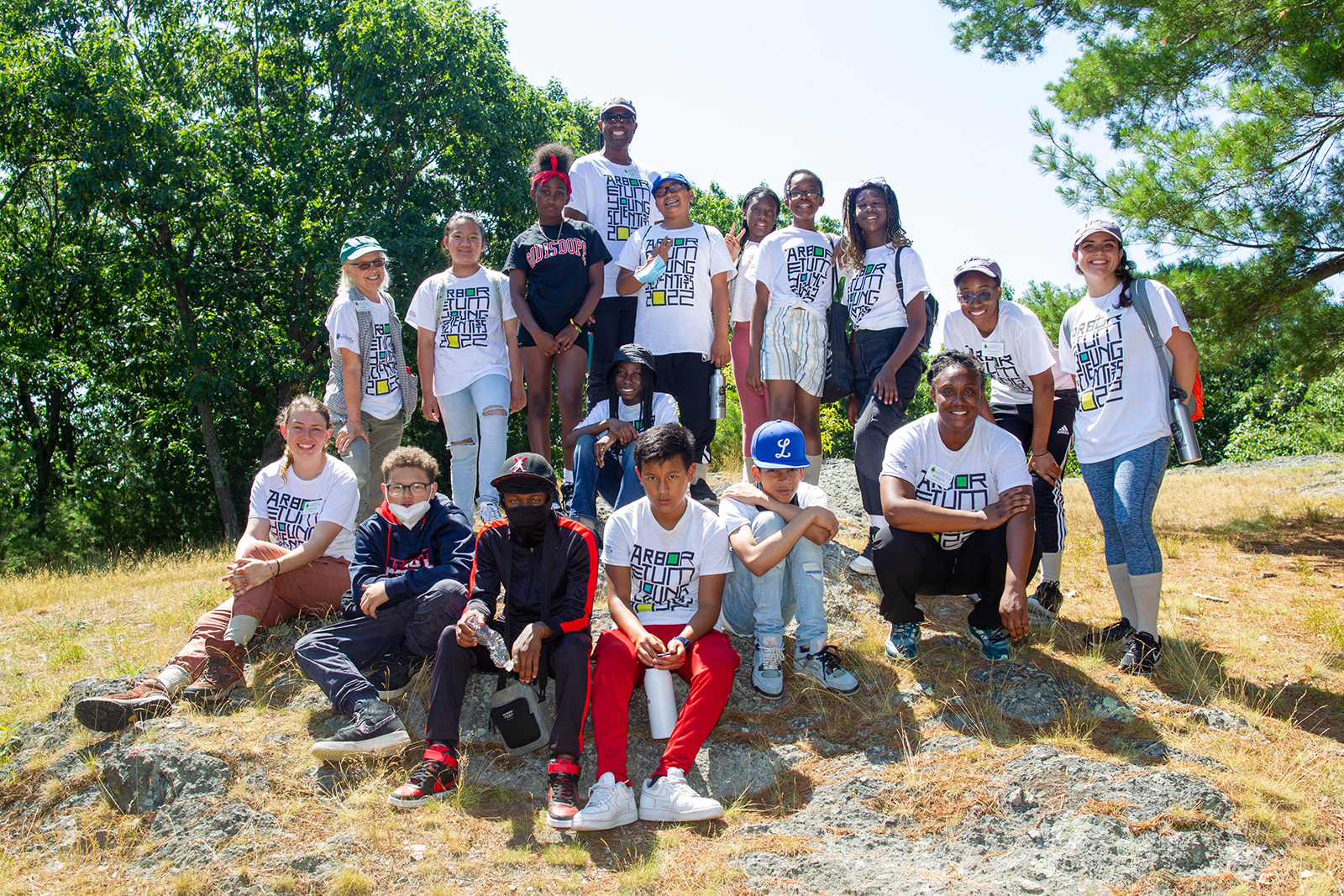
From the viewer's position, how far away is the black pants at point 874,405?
534 centimetres

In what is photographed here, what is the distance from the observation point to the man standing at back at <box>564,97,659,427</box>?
6223 mm

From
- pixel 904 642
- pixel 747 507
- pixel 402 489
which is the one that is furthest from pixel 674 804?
pixel 402 489

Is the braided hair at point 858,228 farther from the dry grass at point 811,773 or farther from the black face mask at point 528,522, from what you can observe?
the black face mask at point 528,522

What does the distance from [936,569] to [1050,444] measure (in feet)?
4.26

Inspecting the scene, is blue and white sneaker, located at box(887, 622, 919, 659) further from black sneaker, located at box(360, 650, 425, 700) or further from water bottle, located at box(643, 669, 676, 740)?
black sneaker, located at box(360, 650, 425, 700)

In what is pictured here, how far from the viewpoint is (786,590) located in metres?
4.59

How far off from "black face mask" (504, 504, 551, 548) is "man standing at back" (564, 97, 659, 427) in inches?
83.5

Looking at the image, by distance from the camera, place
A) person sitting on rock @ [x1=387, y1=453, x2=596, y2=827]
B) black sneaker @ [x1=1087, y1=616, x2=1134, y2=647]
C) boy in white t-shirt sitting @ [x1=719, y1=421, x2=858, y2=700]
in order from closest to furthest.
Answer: person sitting on rock @ [x1=387, y1=453, x2=596, y2=827], boy in white t-shirt sitting @ [x1=719, y1=421, x2=858, y2=700], black sneaker @ [x1=1087, y1=616, x2=1134, y2=647]

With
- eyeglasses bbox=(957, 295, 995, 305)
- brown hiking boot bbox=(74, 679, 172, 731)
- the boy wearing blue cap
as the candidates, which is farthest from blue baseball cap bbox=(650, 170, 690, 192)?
brown hiking boot bbox=(74, 679, 172, 731)

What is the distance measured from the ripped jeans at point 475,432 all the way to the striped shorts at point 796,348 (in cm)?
175

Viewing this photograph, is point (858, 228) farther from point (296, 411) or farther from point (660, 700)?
point (296, 411)

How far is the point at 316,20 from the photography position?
16.0 meters

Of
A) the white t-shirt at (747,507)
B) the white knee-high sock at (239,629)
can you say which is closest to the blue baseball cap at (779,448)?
the white t-shirt at (747,507)

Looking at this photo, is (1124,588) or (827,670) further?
(1124,588)
